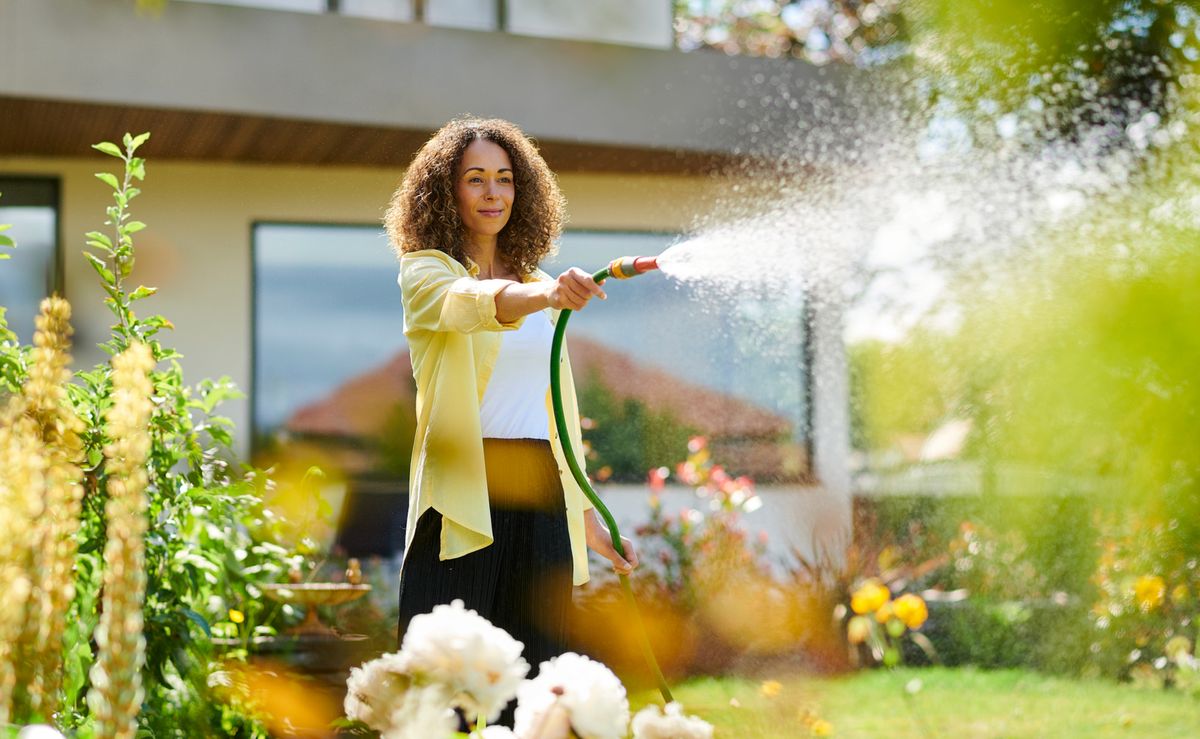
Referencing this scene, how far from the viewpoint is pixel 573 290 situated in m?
1.95

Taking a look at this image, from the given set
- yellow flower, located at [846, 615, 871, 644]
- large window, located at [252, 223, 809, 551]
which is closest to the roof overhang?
large window, located at [252, 223, 809, 551]

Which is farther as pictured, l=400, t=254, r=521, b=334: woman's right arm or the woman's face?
the woman's face

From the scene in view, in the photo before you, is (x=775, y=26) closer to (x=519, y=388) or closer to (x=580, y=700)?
(x=519, y=388)

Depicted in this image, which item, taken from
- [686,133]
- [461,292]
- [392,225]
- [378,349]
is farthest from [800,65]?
[461,292]

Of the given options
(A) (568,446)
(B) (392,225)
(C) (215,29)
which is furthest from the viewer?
(C) (215,29)

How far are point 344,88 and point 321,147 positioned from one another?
414 mm

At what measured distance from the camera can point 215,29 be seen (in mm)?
5051

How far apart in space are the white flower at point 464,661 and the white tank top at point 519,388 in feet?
3.84

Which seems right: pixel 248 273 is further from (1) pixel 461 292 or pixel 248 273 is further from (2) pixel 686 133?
(1) pixel 461 292

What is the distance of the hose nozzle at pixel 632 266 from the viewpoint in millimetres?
1902

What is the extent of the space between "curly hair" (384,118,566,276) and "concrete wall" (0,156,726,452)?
127 inches

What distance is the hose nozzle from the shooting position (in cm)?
190

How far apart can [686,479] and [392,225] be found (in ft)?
10.1

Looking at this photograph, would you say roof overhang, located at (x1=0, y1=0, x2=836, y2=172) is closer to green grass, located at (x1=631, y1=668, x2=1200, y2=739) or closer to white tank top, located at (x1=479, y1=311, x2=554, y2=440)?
green grass, located at (x1=631, y1=668, x2=1200, y2=739)
